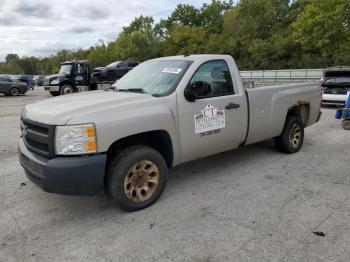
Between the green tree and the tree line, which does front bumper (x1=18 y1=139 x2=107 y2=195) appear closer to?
the tree line

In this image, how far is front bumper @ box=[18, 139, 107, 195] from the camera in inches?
132

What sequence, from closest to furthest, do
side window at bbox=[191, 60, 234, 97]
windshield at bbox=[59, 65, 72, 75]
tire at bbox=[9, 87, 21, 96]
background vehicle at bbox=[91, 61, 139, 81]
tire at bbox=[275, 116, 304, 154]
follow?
side window at bbox=[191, 60, 234, 97] < tire at bbox=[275, 116, 304, 154] < windshield at bbox=[59, 65, 72, 75] < background vehicle at bbox=[91, 61, 139, 81] < tire at bbox=[9, 87, 21, 96]

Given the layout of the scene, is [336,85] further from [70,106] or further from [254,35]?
[254,35]

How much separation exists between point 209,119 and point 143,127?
106cm

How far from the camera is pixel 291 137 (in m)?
6.20

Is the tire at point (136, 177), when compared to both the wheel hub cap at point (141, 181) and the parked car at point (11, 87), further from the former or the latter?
the parked car at point (11, 87)

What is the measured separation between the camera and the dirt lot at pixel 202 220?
10.2 feet

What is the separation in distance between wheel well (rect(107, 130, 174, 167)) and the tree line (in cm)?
2426

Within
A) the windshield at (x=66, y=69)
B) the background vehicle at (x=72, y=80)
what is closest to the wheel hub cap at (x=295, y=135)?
the background vehicle at (x=72, y=80)

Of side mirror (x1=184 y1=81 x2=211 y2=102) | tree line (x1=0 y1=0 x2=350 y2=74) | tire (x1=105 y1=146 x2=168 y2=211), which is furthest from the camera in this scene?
tree line (x1=0 y1=0 x2=350 y2=74)

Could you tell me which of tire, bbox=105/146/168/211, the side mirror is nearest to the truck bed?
the side mirror

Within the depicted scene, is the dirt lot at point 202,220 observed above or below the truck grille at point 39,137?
below

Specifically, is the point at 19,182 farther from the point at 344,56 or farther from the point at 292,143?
the point at 344,56

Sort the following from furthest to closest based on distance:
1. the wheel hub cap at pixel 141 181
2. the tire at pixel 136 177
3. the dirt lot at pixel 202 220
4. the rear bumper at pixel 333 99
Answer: the rear bumper at pixel 333 99, the wheel hub cap at pixel 141 181, the tire at pixel 136 177, the dirt lot at pixel 202 220
